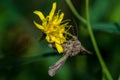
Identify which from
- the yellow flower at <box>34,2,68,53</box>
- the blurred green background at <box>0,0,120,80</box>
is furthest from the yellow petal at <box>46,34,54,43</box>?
the blurred green background at <box>0,0,120,80</box>

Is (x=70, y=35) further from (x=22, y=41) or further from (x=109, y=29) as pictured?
(x=22, y=41)

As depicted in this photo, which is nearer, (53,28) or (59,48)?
(59,48)

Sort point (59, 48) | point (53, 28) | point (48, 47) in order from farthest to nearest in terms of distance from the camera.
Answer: point (48, 47), point (53, 28), point (59, 48)

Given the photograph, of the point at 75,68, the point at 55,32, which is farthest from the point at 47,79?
the point at 55,32

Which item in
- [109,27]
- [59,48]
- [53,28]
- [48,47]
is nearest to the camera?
[59,48]

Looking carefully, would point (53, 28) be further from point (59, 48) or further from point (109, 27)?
point (109, 27)

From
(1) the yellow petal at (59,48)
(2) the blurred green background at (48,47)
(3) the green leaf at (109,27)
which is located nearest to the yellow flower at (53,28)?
(1) the yellow petal at (59,48)

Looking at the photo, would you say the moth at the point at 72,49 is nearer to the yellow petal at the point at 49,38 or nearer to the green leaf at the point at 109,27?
the yellow petal at the point at 49,38

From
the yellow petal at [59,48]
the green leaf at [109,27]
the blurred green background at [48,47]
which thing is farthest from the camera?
A: the blurred green background at [48,47]

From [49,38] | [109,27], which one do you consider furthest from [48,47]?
[49,38]
